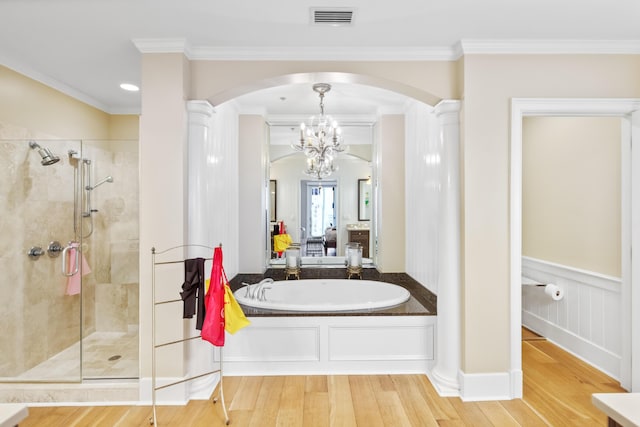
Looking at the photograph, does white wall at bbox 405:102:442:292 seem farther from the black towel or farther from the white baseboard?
the black towel

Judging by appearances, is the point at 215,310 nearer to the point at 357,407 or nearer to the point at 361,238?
the point at 357,407

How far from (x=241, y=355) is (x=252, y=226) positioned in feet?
5.15

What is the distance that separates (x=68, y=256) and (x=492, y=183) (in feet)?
11.1

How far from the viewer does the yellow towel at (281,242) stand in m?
4.36

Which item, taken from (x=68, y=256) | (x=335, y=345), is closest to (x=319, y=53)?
(x=335, y=345)

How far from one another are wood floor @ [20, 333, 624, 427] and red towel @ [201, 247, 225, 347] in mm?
562

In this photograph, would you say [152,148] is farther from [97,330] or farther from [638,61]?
[638,61]

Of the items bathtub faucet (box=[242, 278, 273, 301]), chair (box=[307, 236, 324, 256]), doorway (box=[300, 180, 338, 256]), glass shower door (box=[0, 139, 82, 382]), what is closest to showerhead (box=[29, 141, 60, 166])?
glass shower door (box=[0, 139, 82, 382])

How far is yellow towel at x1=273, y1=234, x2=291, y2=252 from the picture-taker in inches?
171

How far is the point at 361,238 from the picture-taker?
4.41m

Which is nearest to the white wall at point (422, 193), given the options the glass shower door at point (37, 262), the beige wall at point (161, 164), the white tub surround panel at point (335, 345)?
the white tub surround panel at point (335, 345)

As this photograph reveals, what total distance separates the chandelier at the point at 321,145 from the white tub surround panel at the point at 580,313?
2402 millimetres

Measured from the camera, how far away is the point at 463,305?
259 cm

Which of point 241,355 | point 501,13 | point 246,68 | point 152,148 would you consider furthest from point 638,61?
point 241,355
